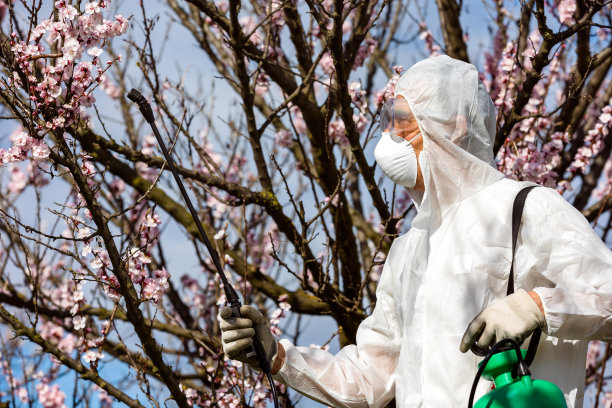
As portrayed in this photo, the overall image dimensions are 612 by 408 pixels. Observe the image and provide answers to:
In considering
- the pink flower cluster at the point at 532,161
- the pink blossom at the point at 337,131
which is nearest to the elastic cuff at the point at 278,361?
the pink flower cluster at the point at 532,161

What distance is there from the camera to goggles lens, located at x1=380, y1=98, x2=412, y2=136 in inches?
92.0

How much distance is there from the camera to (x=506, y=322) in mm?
1794

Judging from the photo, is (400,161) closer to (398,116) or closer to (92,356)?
(398,116)

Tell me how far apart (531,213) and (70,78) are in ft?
6.52

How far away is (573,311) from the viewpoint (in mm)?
1812

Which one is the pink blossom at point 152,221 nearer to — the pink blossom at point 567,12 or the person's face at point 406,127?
the person's face at point 406,127

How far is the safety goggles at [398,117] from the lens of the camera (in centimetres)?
234

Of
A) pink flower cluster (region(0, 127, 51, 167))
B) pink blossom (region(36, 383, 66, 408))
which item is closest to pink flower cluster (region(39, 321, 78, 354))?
pink blossom (region(36, 383, 66, 408))

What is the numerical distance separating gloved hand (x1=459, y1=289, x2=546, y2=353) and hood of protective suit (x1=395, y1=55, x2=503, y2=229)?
46cm

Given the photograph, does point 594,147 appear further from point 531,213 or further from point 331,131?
point 531,213

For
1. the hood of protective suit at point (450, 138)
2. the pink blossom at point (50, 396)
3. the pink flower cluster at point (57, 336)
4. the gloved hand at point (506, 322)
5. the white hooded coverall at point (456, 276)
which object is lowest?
the gloved hand at point (506, 322)

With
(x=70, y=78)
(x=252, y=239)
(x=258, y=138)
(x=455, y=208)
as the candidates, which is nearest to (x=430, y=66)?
(x=455, y=208)

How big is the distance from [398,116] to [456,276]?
538 millimetres

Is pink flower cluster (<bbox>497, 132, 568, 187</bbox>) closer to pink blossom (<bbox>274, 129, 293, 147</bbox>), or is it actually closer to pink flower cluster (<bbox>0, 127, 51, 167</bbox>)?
pink blossom (<bbox>274, 129, 293, 147</bbox>)
